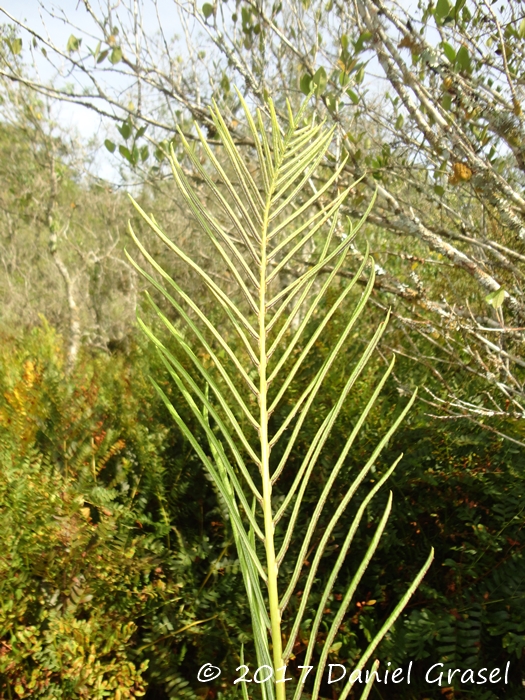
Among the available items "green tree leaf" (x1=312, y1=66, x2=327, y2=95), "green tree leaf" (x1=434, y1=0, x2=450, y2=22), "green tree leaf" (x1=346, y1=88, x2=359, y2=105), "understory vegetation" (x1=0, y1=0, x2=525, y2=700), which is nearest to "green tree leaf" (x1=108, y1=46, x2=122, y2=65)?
"understory vegetation" (x1=0, y1=0, x2=525, y2=700)

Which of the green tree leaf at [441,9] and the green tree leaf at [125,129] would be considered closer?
the green tree leaf at [441,9]

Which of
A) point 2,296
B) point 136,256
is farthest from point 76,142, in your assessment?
point 2,296

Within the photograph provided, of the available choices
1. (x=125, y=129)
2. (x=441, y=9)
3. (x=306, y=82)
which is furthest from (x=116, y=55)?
(x=441, y=9)

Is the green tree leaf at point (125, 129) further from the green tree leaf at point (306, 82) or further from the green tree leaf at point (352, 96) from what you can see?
the green tree leaf at point (352, 96)

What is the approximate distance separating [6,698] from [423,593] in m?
1.25

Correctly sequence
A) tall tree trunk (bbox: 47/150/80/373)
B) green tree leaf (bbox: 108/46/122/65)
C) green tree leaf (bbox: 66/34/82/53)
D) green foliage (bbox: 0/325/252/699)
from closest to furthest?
1. green foliage (bbox: 0/325/252/699)
2. green tree leaf (bbox: 108/46/122/65)
3. green tree leaf (bbox: 66/34/82/53)
4. tall tree trunk (bbox: 47/150/80/373)

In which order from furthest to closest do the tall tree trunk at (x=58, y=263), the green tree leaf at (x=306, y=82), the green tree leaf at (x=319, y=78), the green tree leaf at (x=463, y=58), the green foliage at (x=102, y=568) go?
the tall tree trunk at (x=58, y=263) < the green tree leaf at (x=306, y=82) < the green tree leaf at (x=319, y=78) < the green tree leaf at (x=463, y=58) < the green foliage at (x=102, y=568)

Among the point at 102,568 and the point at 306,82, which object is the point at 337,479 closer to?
the point at 102,568

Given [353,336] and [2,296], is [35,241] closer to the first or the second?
[2,296]

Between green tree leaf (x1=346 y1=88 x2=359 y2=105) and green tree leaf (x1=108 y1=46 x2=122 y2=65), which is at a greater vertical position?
green tree leaf (x1=108 y1=46 x2=122 y2=65)

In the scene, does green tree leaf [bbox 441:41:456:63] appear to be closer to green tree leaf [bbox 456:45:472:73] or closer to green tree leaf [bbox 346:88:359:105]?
green tree leaf [bbox 456:45:472:73]

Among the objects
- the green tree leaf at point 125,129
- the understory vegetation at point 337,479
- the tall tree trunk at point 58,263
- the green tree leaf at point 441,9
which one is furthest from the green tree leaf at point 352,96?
the tall tree trunk at point 58,263

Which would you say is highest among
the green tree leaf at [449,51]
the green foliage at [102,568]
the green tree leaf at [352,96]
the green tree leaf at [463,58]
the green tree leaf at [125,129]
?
the green tree leaf at [125,129]

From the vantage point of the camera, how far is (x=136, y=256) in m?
7.75
